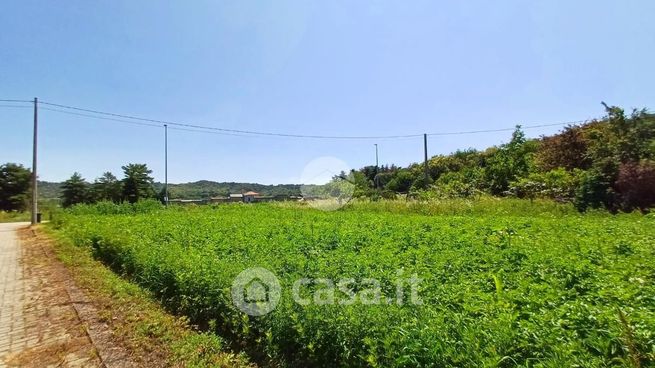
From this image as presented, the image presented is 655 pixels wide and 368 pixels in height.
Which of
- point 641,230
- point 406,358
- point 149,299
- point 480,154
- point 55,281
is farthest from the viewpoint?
point 480,154

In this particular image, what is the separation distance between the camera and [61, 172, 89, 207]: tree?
40344mm

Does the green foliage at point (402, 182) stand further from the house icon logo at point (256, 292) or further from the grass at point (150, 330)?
the house icon logo at point (256, 292)

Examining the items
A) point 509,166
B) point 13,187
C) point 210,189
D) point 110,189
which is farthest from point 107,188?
point 509,166

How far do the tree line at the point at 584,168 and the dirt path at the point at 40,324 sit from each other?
47.8 ft

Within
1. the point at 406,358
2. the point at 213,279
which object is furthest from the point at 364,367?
the point at 213,279

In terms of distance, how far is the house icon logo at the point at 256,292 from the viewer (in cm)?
335

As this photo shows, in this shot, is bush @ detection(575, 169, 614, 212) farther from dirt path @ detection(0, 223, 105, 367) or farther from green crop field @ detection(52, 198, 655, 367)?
dirt path @ detection(0, 223, 105, 367)

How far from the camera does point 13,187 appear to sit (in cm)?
3772

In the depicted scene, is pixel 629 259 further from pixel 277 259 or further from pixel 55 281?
pixel 55 281

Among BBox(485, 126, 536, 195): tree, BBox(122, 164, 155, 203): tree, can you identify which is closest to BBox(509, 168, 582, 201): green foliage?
BBox(485, 126, 536, 195): tree

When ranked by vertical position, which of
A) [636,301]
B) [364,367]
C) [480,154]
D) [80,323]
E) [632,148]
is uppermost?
[480,154]

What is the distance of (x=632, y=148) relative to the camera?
13.4m

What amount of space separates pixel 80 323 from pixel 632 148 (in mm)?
17568

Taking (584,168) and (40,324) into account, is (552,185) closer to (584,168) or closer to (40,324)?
(584,168)
